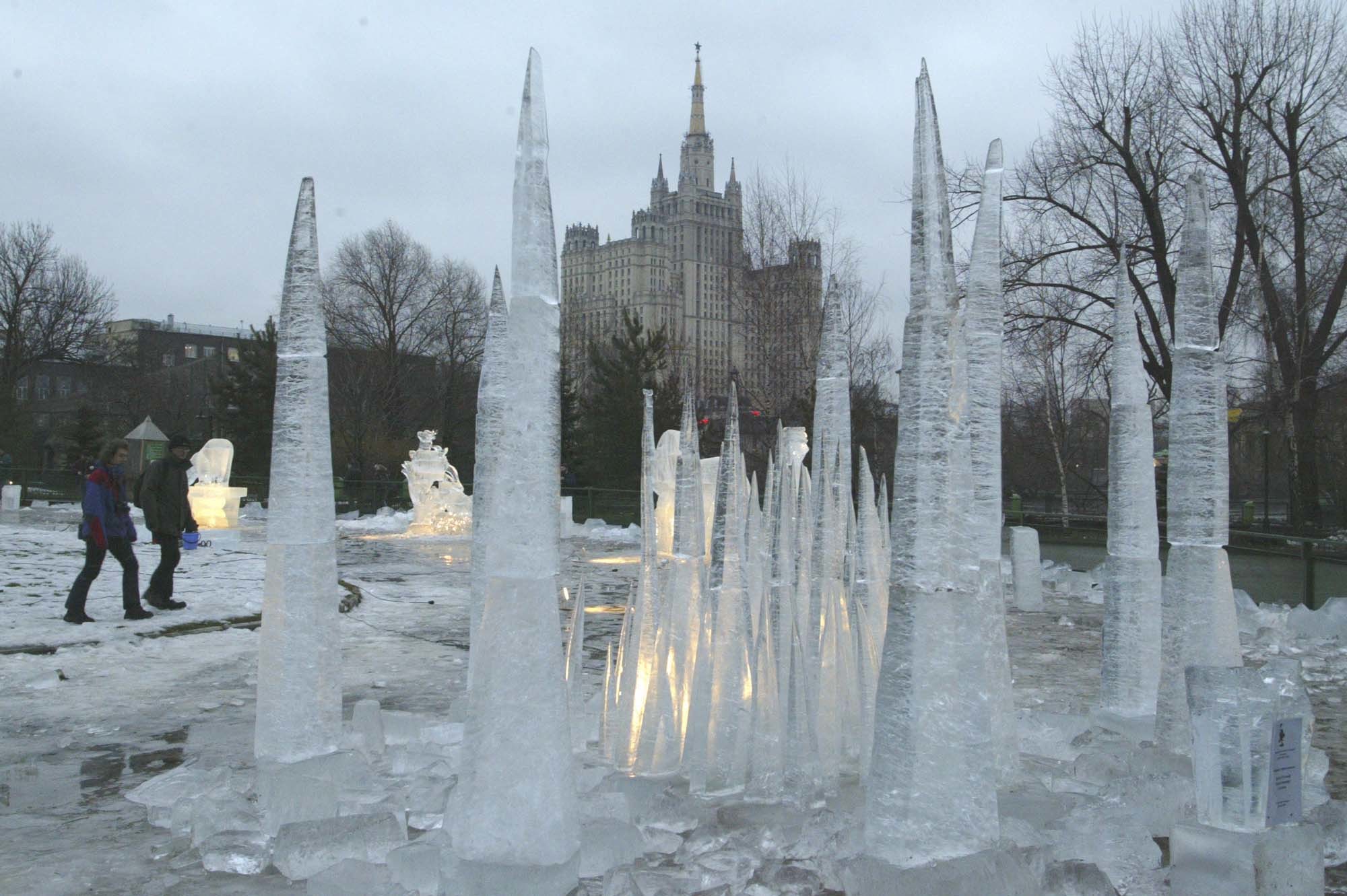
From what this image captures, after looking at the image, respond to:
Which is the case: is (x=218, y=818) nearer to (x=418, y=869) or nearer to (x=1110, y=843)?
(x=418, y=869)

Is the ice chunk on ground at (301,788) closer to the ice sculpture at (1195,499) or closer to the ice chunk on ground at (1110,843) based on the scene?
the ice chunk on ground at (1110,843)

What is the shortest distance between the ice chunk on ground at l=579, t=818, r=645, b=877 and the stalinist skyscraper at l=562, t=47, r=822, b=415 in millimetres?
15597

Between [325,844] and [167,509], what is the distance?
7.02m

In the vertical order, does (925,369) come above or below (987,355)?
below

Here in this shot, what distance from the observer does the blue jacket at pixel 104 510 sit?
9.03 m

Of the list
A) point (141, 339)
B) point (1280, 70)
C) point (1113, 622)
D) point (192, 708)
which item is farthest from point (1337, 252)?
point (141, 339)

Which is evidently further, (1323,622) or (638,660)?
(1323,622)

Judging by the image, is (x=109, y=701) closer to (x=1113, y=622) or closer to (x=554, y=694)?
(x=554, y=694)

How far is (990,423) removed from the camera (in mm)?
4277

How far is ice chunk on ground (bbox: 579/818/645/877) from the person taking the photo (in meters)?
3.71

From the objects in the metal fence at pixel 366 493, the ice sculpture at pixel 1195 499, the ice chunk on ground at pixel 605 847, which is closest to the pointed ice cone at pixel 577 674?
the ice chunk on ground at pixel 605 847

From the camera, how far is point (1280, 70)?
1752 cm

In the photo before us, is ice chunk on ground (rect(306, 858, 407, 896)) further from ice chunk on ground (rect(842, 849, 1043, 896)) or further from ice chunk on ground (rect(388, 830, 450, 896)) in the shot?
ice chunk on ground (rect(842, 849, 1043, 896))

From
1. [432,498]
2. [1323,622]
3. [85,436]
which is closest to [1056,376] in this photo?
[432,498]
